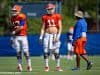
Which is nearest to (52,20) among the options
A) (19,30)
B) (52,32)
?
(52,32)

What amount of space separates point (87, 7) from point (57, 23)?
133 feet

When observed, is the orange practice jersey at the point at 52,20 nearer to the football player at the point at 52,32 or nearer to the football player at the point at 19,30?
the football player at the point at 52,32

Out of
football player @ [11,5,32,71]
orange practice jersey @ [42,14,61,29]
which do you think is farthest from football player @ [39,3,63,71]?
football player @ [11,5,32,71]

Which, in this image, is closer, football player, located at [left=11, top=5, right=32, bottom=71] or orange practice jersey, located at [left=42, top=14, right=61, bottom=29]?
orange practice jersey, located at [left=42, top=14, right=61, bottom=29]

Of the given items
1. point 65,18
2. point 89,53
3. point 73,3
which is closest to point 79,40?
point 89,53

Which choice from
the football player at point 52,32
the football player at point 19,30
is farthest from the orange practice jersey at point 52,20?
the football player at point 19,30

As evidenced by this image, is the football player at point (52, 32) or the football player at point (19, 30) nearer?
the football player at point (52, 32)

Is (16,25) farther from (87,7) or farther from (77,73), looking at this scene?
(87,7)

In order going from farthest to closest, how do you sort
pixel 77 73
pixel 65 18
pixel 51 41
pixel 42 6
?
pixel 65 18
pixel 42 6
pixel 51 41
pixel 77 73

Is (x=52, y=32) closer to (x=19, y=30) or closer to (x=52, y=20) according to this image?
(x=52, y=20)

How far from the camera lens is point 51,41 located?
15.8 m

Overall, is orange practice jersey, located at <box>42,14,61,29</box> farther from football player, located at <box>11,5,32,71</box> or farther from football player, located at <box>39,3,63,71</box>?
football player, located at <box>11,5,32,71</box>

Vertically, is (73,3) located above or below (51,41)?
below

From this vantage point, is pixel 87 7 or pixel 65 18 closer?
pixel 65 18
